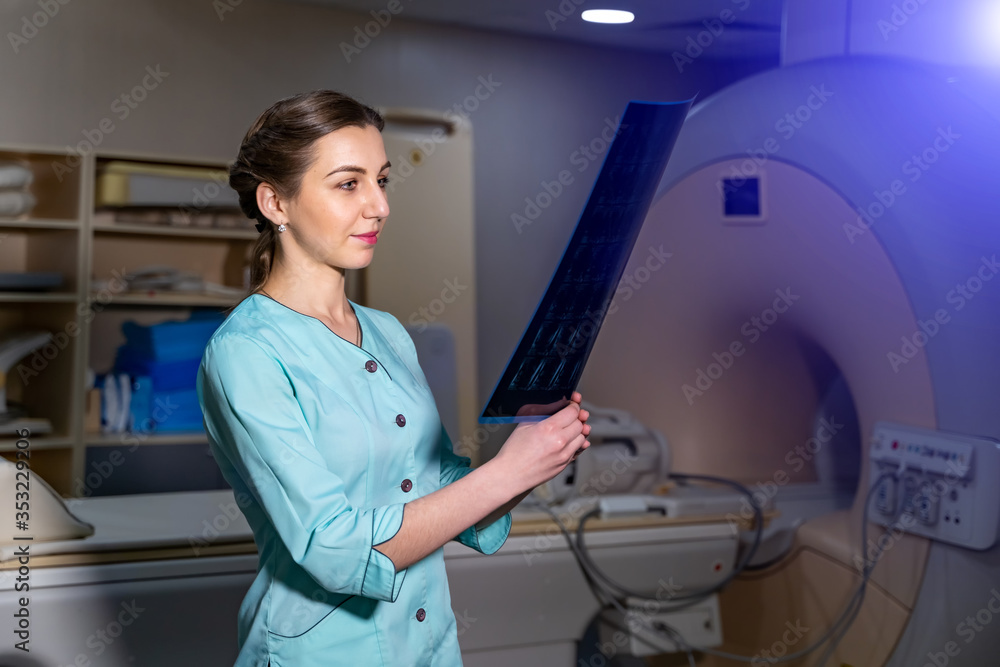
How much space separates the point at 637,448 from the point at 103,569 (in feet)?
4.15

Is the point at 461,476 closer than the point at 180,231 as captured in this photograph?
Yes

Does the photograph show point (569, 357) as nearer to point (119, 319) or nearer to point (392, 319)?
point (392, 319)

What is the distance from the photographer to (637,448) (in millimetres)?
2180

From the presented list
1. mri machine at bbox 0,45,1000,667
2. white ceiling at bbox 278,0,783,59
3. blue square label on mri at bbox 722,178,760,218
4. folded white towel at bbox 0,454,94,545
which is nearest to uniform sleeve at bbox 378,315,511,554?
mri machine at bbox 0,45,1000,667

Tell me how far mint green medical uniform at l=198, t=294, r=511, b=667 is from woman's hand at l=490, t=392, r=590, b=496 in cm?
13

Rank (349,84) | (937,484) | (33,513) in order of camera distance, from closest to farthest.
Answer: (33,513) < (937,484) < (349,84)

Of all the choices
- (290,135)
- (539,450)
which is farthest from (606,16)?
(539,450)

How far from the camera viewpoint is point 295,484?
848 mm

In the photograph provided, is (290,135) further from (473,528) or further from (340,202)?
(473,528)

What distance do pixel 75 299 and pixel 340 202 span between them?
2.40 m

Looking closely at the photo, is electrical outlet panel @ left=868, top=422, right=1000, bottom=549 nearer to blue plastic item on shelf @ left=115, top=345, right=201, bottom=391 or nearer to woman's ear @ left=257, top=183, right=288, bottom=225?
woman's ear @ left=257, top=183, right=288, bottom=225

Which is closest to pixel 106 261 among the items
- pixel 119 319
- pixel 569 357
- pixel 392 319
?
pixel 119 319

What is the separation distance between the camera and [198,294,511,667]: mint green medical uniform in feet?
2.80

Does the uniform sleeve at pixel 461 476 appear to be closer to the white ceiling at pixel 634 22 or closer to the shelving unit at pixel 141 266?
the shelving unit at pixel 141 266
